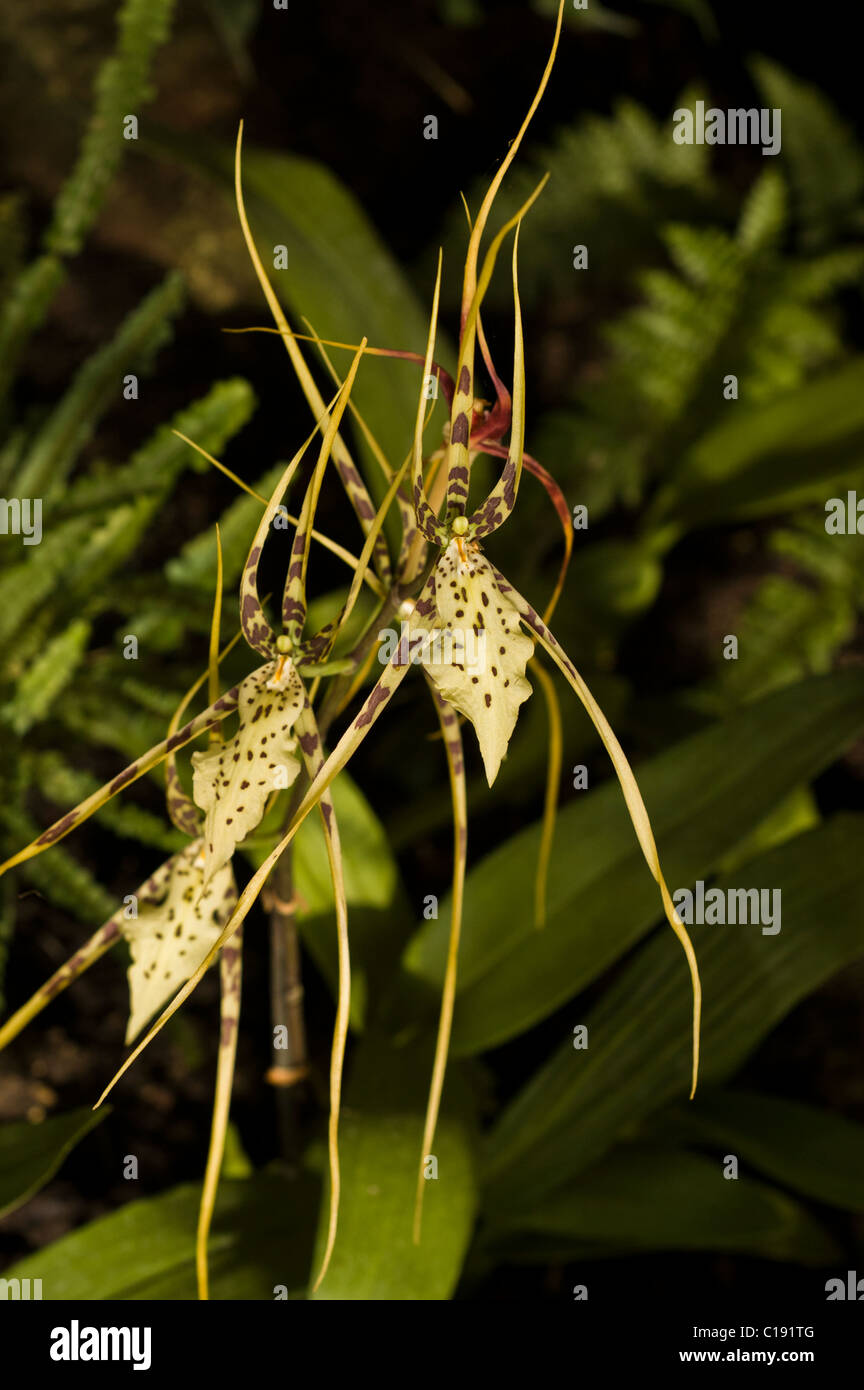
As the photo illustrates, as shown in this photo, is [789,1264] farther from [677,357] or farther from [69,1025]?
[677,357]

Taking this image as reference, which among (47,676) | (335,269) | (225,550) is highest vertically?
(335,269)

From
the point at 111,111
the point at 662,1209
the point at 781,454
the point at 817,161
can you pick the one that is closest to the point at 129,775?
the point at 662,1209

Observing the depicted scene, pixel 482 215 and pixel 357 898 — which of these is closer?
pixel 482 215

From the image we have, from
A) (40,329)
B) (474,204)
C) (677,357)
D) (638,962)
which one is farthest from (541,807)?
(40,329)

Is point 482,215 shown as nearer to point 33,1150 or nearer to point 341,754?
point 341,754

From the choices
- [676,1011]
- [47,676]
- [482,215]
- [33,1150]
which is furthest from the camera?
Result: [47,676]

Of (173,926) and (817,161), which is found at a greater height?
(817,161)
